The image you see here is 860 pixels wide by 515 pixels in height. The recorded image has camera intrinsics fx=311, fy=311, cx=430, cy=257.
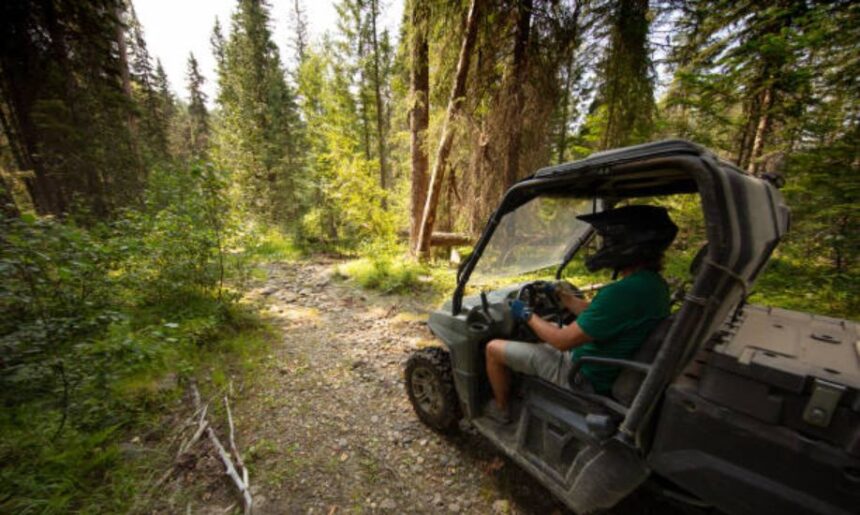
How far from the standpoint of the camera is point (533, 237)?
3029mm

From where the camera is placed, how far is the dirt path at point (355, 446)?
2.49 m

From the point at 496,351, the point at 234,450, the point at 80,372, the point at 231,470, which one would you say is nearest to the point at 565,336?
the point at 496,351

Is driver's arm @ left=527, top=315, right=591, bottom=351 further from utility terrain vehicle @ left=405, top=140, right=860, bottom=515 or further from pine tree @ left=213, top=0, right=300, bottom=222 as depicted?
pine tree @ left=213, top=0, right=300, bottom=222

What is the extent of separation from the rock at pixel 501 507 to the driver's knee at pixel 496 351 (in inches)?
42.6

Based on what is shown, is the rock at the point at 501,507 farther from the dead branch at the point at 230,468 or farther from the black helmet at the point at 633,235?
the black helmet at the point at 633,235

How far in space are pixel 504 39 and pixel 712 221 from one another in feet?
23.2

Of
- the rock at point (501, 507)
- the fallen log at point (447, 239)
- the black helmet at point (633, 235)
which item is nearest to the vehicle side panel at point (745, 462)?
the black helmet at point (633, 235)

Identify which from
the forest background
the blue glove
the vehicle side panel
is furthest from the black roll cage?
the forest background

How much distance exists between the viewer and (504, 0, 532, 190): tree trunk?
6.46m

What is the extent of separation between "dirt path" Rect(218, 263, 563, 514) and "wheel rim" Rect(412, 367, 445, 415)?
0.27m

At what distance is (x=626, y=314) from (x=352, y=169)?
11.2 m

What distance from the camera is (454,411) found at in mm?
2945

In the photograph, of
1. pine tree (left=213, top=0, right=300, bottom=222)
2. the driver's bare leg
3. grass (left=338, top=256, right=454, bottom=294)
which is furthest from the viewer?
pine tree (left=213, top=0, right=300, bottom=222)

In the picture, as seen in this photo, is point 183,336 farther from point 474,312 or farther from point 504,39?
point 504,39
